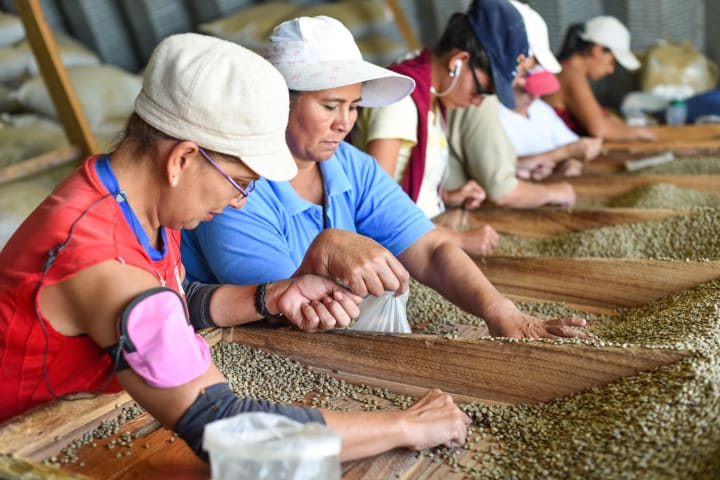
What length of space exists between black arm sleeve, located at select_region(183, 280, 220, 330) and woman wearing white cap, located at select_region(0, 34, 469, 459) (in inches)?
16.1

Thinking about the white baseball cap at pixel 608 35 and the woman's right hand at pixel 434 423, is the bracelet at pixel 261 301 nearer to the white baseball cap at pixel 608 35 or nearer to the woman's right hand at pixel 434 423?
the woman's right hand at pixel 434 423

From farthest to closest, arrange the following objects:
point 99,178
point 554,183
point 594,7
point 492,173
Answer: point 594,7 < point 554,183 < point 492,173 < point 99,178

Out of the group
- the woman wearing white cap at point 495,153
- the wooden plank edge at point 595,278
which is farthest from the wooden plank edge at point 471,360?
the woman wearing white cap at point 495,153

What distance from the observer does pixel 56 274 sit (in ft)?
4.23

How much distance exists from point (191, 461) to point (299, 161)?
93cm

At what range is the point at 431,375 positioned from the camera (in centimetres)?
176

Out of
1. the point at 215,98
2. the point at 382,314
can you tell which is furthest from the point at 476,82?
the point at 215,98

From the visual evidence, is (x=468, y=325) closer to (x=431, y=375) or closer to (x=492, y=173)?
(x=431, y=375)

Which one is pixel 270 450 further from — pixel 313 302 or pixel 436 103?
pixel 436 103

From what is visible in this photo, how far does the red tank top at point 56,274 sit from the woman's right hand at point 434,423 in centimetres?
54

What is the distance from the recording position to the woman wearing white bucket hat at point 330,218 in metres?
1.85

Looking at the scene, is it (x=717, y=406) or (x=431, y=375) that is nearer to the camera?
(x=717, y=406)

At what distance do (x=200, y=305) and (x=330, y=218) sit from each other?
0.45 meters

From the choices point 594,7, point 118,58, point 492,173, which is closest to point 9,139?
point 118,58
